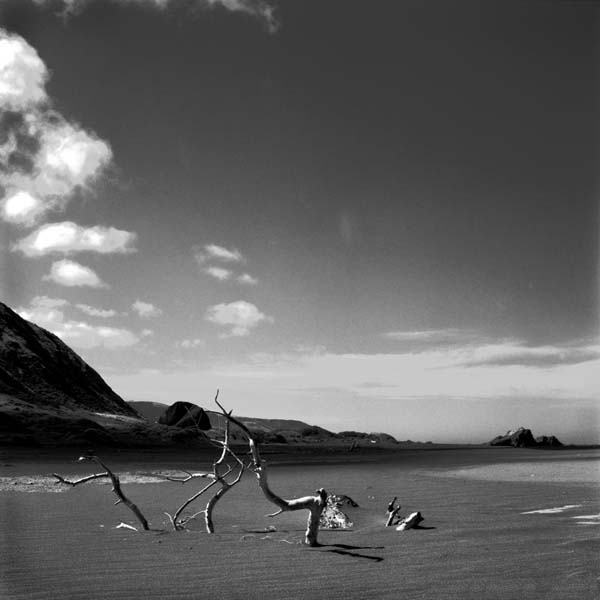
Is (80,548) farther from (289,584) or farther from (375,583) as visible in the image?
(375,583)

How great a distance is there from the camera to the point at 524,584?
23.7 feet

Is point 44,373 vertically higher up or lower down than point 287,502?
higher up

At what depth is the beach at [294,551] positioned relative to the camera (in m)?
7.00

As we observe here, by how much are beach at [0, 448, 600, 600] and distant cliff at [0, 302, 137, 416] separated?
64.6m

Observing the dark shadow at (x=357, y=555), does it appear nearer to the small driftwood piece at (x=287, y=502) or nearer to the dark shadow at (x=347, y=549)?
the dark shadow at (x=347, y=549)

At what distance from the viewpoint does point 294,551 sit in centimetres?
902

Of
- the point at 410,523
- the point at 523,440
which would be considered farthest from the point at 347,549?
the point at 523,440

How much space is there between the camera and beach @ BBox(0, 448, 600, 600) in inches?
276

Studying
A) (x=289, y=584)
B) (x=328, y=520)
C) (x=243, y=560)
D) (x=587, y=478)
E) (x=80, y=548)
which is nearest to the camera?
(x=289, y=584)

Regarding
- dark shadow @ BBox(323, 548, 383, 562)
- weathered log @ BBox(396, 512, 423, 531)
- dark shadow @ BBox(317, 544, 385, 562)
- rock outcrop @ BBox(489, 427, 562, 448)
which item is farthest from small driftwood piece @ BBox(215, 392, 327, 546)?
rock outcrop @ BBox(489, 427, 562, 448)

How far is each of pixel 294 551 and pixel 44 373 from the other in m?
86.6

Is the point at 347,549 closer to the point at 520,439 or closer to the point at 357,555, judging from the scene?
the point at 357,555

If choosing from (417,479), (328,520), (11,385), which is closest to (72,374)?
(11,385)

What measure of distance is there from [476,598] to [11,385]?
261ft
